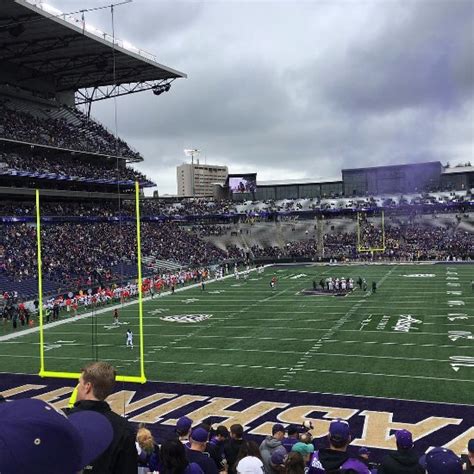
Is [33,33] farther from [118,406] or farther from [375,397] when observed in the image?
[375,397]

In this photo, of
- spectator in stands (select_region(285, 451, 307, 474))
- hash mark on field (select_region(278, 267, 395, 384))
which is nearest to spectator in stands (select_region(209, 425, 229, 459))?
spectator in stands (select_region(285, 451, 307, 474))

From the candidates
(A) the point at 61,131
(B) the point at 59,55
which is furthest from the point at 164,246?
(B) the point at 59,55

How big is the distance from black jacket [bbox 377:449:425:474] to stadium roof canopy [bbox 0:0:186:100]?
2967 centimetres

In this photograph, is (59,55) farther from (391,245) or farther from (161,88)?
(391,245)

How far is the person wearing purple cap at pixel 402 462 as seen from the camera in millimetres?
4234

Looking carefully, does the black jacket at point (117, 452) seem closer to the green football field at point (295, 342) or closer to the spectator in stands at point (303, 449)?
the spectator in stands at point (303, 449)

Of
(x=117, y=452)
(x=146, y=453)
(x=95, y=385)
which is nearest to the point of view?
(x=117, y=452)

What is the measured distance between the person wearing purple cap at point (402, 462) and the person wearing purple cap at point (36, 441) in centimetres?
307

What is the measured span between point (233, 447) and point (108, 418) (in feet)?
10.8

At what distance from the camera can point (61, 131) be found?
49625 mm

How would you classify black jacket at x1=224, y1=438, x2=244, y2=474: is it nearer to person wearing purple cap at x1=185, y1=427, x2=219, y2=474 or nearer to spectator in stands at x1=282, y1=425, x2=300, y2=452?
spectator in stands at x1=282, y1=425, x2=300, y2=452

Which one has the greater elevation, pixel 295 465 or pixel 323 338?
pixel 295 465

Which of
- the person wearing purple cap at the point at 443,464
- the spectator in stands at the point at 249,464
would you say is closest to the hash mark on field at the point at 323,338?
the spectator in stands at the point at 249,464

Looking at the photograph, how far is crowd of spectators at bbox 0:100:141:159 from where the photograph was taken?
43.4 metres
